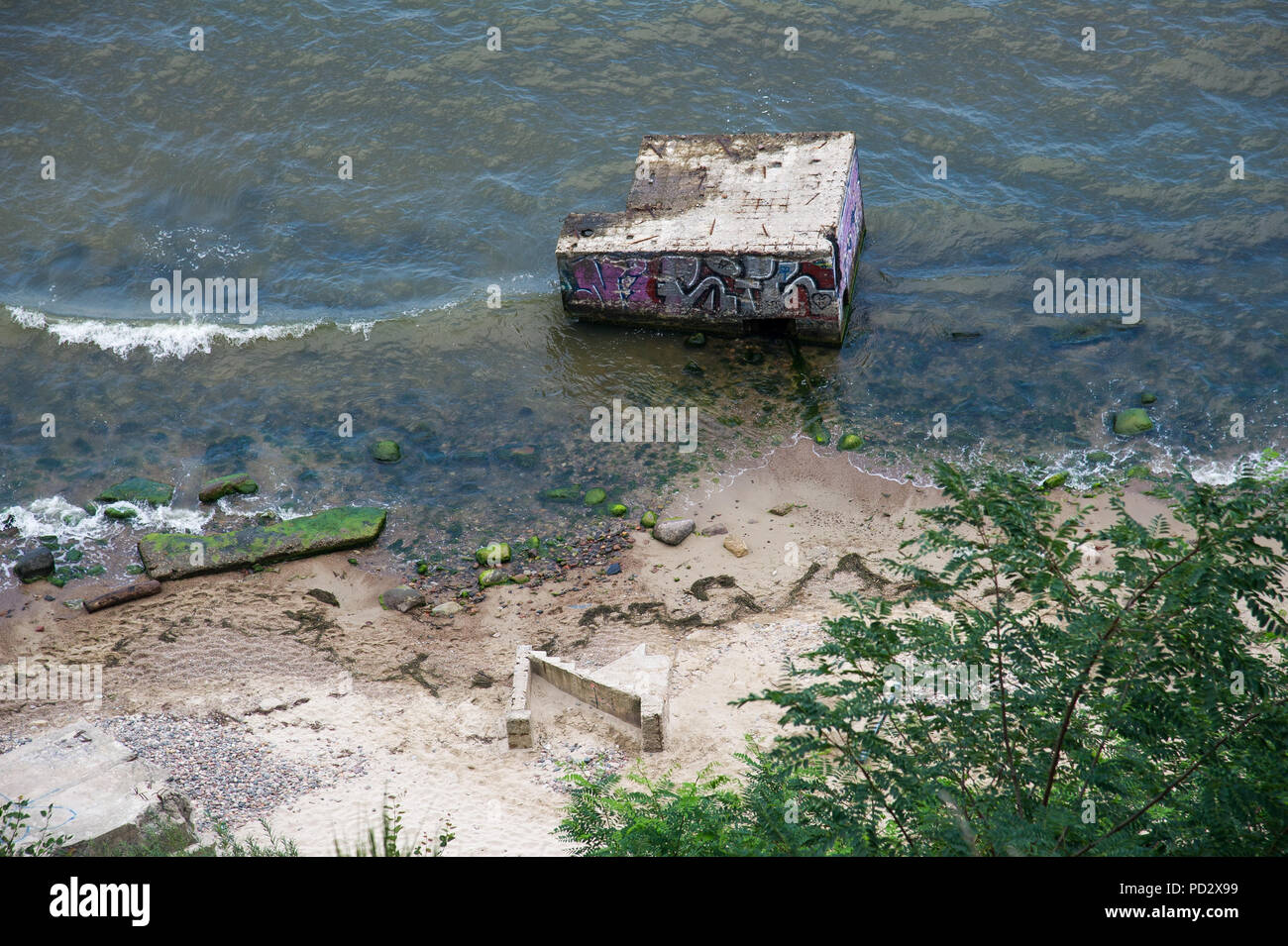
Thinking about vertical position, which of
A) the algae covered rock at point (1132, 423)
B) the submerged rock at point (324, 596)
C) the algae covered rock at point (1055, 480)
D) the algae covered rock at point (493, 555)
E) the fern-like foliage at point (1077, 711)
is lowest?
the submerged rock at point (324, 596)

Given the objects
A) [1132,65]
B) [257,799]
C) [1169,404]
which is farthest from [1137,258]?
[257,799]

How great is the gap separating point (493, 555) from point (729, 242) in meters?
8.03

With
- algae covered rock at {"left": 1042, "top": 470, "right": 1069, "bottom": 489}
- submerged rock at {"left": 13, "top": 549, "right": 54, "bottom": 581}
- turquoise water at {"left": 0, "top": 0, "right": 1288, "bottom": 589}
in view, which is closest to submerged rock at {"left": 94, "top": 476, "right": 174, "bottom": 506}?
turquoise water at {"left": 0, "top": 0, "right": 1288, "bottom": 589}

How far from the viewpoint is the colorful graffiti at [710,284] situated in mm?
22078

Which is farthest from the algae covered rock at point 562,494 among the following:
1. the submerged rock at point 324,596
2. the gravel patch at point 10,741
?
the gravel patch at point 10,741

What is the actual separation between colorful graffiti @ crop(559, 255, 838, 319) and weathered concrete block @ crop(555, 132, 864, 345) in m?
0.02

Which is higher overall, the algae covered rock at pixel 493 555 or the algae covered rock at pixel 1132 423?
the algae covered rock at pixel 1132 423

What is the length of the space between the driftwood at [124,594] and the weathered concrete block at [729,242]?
10.2 meters

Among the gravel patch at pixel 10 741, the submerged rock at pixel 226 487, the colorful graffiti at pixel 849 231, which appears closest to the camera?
the gravel patch at pixel 10 741

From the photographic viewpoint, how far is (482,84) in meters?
30.7

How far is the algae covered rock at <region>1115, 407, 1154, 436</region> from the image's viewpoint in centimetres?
2114

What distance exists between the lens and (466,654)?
17453 millimetres

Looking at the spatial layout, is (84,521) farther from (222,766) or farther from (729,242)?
(729,242)

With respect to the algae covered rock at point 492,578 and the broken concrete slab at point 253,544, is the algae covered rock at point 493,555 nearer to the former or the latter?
the algae covered rock at point 492,578
